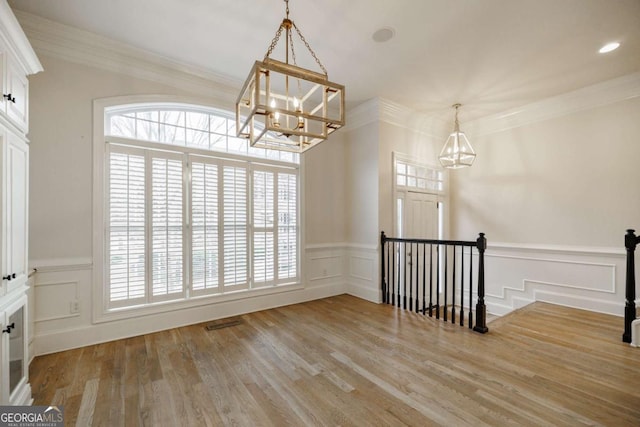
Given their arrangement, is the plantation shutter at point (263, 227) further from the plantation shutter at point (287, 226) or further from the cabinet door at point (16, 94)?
the cabinet door at point (16, 94)

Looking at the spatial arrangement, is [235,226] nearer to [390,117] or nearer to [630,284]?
[390,117]

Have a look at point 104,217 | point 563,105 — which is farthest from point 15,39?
point 563,105

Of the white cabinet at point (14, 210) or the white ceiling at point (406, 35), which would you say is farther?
the white ceiling at point (406, 35)

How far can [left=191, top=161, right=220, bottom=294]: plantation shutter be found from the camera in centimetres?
351

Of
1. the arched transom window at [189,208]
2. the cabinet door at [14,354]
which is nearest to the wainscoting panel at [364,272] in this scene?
the arched transom window at [189,208]

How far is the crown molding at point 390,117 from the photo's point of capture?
4477mm

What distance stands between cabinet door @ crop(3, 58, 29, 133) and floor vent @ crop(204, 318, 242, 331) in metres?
2.51

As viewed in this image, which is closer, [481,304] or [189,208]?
[481,304]

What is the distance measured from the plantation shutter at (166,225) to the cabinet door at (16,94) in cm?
127

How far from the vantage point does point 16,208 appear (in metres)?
1.87

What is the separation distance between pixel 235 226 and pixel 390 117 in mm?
2991

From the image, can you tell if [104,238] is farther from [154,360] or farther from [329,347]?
[329,347]

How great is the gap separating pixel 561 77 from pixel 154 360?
5.71 meters

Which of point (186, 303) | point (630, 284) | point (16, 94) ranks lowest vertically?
point (186, 303)
